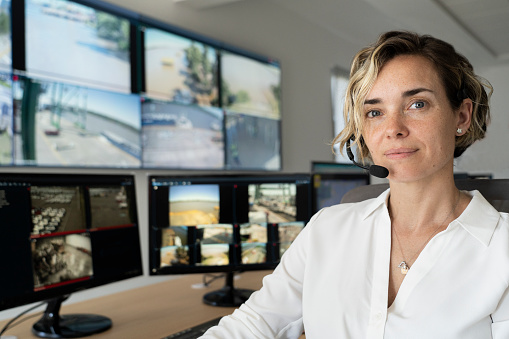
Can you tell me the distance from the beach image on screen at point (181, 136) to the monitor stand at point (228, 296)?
55.5 inches

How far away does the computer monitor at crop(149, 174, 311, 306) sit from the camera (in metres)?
1.69

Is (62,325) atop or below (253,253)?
below

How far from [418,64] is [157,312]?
1117 millimetres

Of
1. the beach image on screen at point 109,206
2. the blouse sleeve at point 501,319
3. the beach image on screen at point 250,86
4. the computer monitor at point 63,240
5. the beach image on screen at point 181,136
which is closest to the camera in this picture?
the blouse sleeve at point 501,319

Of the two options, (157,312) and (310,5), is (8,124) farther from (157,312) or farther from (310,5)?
(310,5)

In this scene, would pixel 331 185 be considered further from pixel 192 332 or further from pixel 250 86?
pixel 250 86

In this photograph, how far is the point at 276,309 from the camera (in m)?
1.13

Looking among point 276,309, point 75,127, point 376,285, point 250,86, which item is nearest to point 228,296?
point 276,309

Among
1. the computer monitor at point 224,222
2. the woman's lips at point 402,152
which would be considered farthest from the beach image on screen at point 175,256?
the woman's lips at point 402,152

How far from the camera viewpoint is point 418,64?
1.04 m

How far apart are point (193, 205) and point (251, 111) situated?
2.20 meters

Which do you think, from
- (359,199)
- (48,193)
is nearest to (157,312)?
(48,193)

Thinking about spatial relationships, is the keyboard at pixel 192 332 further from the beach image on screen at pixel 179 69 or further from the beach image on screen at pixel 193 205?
the beach image on screen at pixel 179 69

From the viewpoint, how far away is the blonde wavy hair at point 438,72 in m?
1.05
